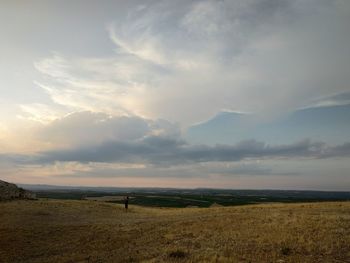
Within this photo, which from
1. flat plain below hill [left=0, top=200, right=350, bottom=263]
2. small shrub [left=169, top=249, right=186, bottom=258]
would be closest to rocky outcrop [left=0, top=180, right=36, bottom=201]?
flat plain below hill [left=0, top=200, right=350, bottom=263]

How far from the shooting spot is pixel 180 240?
25.4 m

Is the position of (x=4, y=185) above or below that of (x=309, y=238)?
above

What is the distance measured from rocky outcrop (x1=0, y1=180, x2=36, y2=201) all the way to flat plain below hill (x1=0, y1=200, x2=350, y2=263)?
15.1 metres

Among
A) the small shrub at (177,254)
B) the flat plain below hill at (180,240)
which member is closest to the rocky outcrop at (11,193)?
the flat plain below hill at (180,240)

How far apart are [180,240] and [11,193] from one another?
40.1 metres

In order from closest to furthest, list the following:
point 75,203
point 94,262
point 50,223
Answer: point 94,262, point 50,223, point 75,203

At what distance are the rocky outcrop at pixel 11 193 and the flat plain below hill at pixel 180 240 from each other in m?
15.1

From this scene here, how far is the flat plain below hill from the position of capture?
19516mm

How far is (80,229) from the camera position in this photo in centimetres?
3353

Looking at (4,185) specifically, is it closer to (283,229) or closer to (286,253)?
(283,229)

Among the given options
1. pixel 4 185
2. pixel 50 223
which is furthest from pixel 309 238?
pixel 4 185

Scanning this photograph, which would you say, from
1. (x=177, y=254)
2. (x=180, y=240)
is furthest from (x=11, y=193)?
(x=177, y=254)

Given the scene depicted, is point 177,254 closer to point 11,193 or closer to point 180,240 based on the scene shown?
point 180,240

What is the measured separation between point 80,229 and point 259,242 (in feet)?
58.0
